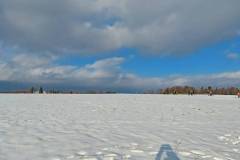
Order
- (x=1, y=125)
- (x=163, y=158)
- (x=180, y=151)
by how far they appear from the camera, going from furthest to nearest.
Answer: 1. (x=1, y=125)
2. (x=180, y=151)
3. (x=163, y=158)

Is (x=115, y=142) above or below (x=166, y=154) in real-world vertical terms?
above

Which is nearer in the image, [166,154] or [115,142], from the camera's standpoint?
[166,154]

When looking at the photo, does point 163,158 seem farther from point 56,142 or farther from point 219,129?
point 219,129

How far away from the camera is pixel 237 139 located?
36.8 feet

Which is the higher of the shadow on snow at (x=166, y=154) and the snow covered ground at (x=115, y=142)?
the snow covered ground at (x=115, y=142)

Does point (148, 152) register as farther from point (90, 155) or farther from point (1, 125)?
point (1, 125)

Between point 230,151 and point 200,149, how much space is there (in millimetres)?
866

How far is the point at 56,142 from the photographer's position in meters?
9.41

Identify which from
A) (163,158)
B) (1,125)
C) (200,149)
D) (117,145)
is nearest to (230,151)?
(200,149)

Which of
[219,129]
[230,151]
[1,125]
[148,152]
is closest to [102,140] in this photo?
[148,152]

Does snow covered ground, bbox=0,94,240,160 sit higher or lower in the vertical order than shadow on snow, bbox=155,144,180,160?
higher

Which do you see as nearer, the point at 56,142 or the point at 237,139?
the point at 56,142

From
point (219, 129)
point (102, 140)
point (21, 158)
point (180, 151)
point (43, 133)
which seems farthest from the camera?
point (219, 129)

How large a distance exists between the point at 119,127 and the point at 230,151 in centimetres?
484
